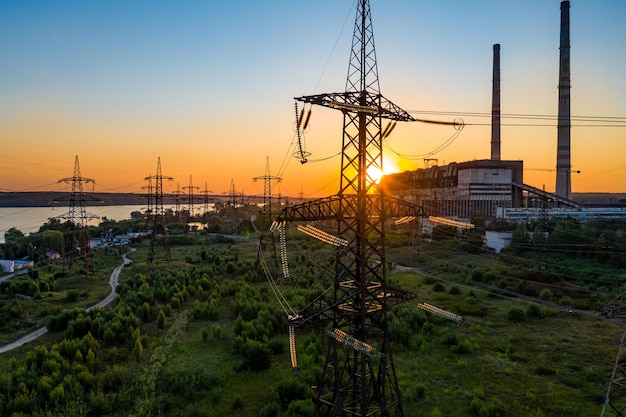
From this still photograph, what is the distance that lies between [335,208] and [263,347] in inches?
383

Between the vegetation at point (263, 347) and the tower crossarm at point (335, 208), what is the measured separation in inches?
264

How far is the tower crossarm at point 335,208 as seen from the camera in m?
10.6

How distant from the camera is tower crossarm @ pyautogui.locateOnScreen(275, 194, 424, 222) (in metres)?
10.6

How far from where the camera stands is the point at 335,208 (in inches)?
435

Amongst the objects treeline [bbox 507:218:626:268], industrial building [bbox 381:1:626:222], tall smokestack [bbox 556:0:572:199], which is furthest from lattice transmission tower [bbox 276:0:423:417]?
tall smokestack [bbox 556:0:572:199]

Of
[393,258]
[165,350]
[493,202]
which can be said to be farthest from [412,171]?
[165,350]

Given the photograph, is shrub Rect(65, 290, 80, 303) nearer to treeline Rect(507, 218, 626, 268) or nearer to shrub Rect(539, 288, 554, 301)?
Answer: shrub Rect(539, 288, 554, 301)

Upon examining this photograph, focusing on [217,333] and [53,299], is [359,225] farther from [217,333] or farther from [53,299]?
[53,299]

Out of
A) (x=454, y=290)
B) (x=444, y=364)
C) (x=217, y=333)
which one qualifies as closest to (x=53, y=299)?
(x=217, y=333)

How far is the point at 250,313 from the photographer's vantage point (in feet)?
80.4

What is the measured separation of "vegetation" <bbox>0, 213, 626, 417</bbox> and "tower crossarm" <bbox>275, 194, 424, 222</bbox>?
6717 millimetres

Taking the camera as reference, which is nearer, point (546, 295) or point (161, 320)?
point (161, 320)

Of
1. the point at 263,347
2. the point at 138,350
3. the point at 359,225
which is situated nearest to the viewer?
the point at 359,225

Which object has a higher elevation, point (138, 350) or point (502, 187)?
point (502, 187)
